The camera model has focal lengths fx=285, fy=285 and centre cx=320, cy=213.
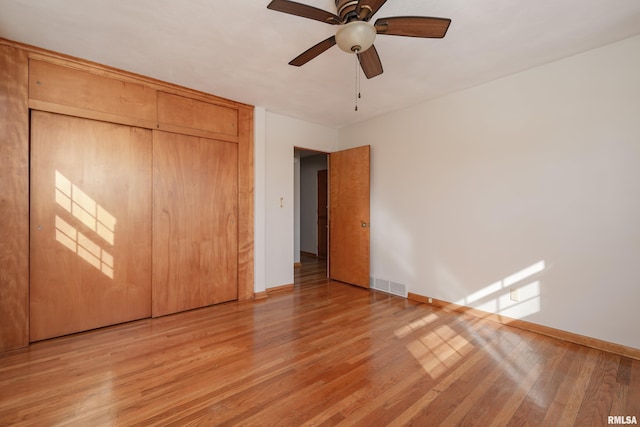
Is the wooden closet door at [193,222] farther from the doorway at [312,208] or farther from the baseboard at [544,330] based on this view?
the doorway at [312,208]

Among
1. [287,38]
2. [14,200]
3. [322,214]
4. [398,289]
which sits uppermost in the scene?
[287,38]

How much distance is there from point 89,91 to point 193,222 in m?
1.59

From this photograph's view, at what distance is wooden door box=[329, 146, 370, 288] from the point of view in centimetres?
430

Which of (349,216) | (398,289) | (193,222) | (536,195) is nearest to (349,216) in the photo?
(349,216)

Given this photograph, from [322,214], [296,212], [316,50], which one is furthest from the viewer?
A: [322,214]

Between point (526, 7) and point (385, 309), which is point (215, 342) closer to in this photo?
point (385, 309)

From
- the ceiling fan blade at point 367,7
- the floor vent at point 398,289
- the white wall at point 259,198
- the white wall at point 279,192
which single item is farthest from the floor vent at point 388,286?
the ceiling fan blade at point 367,7

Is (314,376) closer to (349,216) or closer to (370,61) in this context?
(370,61)

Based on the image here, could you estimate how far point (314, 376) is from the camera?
6.70 feet

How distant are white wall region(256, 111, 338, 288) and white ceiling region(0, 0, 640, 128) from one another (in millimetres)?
951

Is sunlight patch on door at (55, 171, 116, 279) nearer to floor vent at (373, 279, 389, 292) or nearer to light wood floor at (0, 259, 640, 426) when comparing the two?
light wood floor at (0, 259, 640, 426)

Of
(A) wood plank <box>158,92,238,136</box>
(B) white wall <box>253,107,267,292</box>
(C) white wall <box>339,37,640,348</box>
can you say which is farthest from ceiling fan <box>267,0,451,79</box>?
(B) white wall <box>253,107,267,292</box>

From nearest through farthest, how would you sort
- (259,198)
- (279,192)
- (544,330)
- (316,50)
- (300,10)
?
(300,10), (316,50), (544,330), (259,198), (279,192)

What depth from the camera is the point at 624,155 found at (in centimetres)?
234
